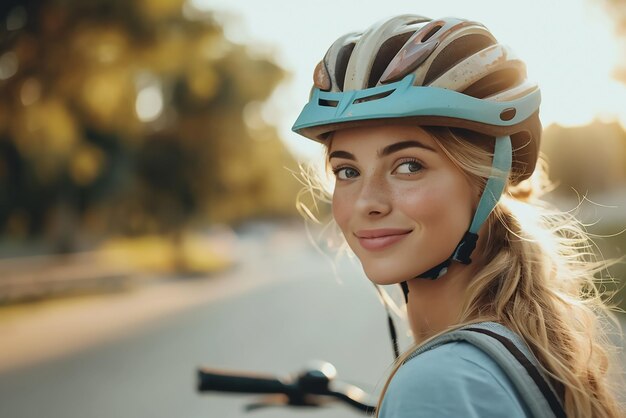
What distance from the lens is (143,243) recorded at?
4375 cm

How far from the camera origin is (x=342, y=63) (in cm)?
236

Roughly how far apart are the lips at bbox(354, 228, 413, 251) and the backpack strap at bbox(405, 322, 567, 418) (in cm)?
40

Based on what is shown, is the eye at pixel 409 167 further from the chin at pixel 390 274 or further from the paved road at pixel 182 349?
the paved road at pixel 182 349

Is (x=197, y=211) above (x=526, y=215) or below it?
below

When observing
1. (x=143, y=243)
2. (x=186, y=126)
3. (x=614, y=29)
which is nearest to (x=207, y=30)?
(x=186, y=126)

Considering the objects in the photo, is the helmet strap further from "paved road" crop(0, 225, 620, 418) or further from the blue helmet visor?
"paved road" crop(0, 225, 620, 418)

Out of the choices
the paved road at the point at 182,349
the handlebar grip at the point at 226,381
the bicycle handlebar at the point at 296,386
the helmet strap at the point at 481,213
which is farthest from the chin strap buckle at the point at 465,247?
the paved road at the point at 182,349

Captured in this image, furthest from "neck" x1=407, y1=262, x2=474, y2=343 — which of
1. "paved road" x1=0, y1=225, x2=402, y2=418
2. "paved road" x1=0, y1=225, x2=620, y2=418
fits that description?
"paved road" x1=0, y1=225, x2=620, y2=418

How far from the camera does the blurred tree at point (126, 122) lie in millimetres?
14492

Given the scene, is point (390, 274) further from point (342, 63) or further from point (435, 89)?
point (342, 63)

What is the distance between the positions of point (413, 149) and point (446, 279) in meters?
0.40

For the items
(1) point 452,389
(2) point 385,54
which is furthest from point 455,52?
(1) point 452,389

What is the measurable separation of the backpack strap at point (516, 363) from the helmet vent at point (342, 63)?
93 centimetres

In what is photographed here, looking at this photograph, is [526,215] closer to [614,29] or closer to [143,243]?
[614,29]
